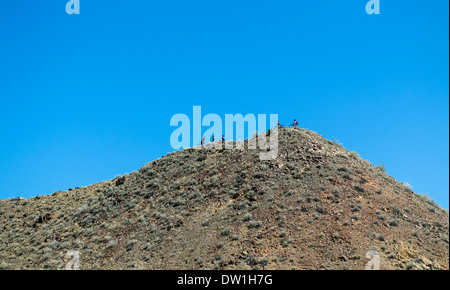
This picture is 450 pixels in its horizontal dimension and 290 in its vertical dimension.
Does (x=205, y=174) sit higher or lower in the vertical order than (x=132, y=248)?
higher

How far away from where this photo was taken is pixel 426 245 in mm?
26094

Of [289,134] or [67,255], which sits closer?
[67,255]

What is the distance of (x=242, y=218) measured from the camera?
101ft

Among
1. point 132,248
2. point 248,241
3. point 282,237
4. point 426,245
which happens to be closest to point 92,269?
point 132,248

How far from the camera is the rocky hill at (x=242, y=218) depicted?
2622 cm

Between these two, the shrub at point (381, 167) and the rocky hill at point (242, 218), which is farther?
the shrub at point (381, 167)

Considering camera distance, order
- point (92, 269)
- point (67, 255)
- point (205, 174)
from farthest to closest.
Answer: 1. point (205, 174)
2. point (67, 255)
3. point (92, 269)

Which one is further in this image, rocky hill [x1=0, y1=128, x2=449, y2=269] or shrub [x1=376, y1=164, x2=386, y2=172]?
shrub [x1=376, y1=164, x2=386, y2=172]

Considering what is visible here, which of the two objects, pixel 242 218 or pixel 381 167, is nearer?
pixel 242 218

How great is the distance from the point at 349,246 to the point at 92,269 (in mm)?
19815

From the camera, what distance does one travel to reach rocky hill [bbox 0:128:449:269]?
86.0 feet
